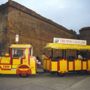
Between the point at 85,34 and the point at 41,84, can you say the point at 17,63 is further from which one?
the point at 85,34

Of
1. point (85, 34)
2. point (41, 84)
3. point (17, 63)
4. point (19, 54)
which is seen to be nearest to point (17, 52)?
point (19, 54)

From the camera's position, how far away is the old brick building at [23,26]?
84.1 ft

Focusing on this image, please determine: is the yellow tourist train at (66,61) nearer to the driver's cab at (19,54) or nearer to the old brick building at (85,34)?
the driver's cab at (19,54)

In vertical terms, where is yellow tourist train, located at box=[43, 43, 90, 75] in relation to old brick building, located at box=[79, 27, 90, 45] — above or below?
below

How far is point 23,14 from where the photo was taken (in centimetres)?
2747

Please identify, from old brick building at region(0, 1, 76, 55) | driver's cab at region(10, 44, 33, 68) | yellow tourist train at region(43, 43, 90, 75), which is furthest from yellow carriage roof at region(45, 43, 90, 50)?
old brick building at region(0, 1, 76, 55)

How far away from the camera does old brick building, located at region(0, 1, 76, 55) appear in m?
25.6

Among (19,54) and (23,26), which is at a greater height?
(23,26)

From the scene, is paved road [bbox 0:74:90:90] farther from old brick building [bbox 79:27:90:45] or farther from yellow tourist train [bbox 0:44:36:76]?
old brick building [bbox 79:27:90:45]

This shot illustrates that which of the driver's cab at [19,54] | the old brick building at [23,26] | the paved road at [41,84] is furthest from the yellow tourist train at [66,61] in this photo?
the old brick building at [23,26]

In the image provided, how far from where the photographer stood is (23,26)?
27328 millimetres

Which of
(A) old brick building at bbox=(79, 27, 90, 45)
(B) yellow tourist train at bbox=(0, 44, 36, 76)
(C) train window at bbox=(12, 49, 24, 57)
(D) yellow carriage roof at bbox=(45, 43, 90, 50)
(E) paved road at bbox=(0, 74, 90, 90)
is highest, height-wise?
(A) old brick building at bbox=(79, 27, 90, 45)

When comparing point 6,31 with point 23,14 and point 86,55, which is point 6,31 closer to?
point 23,14

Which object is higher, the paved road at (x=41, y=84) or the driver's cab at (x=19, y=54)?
the driver's cab at (x=19, y=54)
